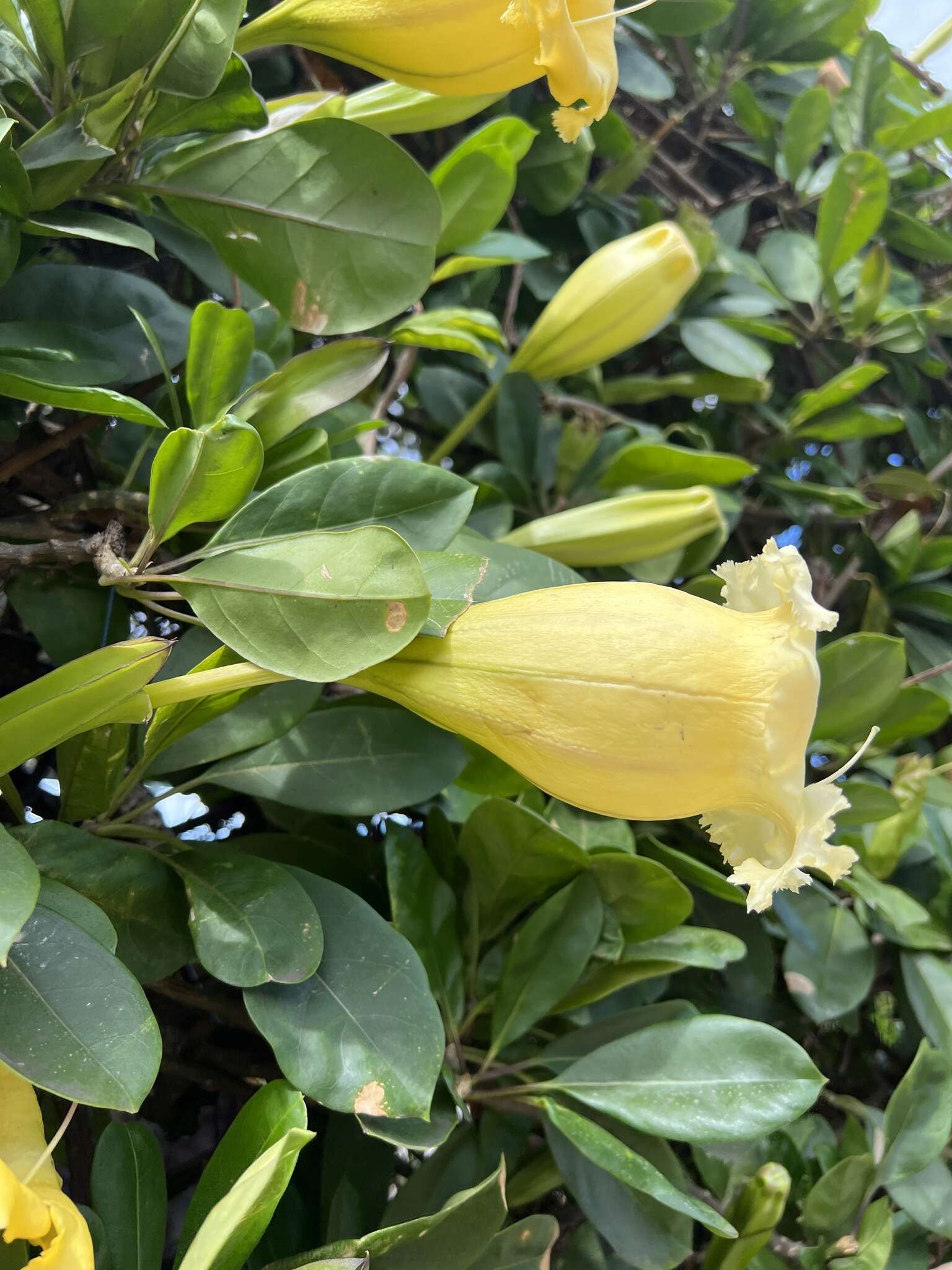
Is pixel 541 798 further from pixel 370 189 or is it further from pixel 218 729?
pixel 370 189

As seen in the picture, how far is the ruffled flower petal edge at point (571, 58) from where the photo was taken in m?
0.37

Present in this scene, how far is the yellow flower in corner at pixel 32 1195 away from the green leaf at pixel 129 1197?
0.11 ft

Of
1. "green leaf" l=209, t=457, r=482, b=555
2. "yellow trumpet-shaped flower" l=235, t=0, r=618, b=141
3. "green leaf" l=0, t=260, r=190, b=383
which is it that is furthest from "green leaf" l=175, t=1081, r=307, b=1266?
"yellow trumpet-shaped flower" l=235, t=0, r=618, b=141

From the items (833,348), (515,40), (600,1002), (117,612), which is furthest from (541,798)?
(833,348)

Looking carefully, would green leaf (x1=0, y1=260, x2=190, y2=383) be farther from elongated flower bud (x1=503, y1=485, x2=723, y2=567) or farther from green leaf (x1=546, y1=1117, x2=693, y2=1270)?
green leaf (x1=546, y1=1117, x2=693, y2=1270)

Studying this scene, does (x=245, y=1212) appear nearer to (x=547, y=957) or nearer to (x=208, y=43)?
(x=547, y=957)

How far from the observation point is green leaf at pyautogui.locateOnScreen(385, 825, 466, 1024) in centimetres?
47

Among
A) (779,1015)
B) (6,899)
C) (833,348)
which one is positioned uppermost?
(833,348)

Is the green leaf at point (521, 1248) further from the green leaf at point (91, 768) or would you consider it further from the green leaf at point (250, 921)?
the green leaf at point (91, 768)

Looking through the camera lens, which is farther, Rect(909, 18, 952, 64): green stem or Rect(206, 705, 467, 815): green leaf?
Rect(909, 18, 952, 64): green stem

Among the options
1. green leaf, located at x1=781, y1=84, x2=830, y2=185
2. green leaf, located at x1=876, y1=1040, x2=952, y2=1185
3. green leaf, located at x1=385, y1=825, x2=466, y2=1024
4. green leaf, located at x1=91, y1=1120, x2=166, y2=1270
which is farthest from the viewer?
green leaf, located at x1=781, y1=84, x2=830, y2=185

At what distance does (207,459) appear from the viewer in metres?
0.37

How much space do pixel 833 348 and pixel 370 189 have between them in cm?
71

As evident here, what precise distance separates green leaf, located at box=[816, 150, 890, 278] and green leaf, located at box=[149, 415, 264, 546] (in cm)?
70
